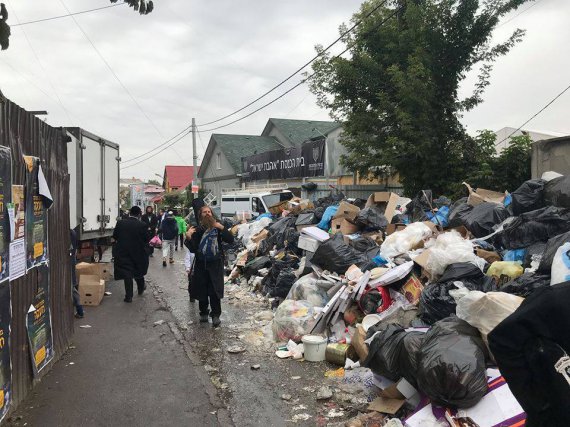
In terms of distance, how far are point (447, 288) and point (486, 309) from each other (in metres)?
1.18

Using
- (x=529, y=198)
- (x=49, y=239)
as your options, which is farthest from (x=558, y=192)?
(x=49, y=239)

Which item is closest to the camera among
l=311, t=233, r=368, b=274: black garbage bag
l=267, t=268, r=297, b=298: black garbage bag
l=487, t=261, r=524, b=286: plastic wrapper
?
l=487, t=261, r=524, b=286: plastic wrapper

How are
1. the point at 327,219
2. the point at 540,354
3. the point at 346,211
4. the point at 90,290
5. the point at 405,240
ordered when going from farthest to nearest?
the point at 327,219
the point at 346,211
the point at 90,290
the point at 405,240
the point at 540,354

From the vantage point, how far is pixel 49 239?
16.3ft

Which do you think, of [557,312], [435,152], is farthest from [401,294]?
[435,152]

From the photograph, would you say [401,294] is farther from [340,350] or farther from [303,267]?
[303,267]

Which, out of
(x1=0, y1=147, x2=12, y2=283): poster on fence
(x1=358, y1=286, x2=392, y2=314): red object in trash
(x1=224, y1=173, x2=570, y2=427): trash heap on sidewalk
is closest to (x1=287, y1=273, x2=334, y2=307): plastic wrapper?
(x1=224, y1=173, x2=570, y2=427): trash heap on sidewalk

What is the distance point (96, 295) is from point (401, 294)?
5.35 meters

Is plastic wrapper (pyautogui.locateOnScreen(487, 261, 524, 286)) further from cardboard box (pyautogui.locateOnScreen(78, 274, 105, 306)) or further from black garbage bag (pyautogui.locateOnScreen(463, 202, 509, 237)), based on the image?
cardboard box (pyautogui.locateOnScreen(78, 274, 105, 306))

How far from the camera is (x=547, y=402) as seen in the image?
1.69m

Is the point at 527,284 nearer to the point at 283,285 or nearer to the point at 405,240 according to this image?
the point at 405,240

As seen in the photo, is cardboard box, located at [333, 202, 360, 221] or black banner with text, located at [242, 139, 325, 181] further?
black banner with text, located at [242, 139, 325, 181]

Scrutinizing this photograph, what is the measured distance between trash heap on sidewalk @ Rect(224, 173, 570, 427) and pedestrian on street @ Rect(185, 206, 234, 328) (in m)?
1.15

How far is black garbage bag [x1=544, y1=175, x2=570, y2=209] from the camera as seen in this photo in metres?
6.41
